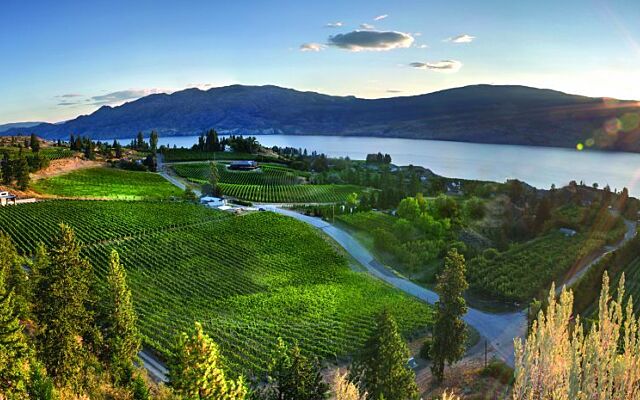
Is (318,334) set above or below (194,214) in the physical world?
below

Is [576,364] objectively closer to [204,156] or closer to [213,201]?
[213,201]

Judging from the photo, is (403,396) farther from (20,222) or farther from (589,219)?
(589,219)

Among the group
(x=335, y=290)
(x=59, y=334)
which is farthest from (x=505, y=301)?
(x=59, y=334)

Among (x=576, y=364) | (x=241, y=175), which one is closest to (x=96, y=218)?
(x=241, y=175)

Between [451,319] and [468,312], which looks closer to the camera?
[451,319]

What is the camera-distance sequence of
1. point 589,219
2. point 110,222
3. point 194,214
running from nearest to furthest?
1. point 110,222
2. point 194,214
3. point 589,219

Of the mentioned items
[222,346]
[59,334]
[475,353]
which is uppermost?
[59,334]

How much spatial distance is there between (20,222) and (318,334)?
37619mm

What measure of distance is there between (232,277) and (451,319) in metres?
22.9

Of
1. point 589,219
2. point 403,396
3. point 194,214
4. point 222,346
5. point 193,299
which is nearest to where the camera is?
point 403,396

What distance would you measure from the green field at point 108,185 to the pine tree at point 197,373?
5898 centimetres

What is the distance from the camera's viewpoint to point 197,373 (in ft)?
56.4

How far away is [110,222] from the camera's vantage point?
54.2 meters

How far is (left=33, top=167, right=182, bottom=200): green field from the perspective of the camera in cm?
7038
